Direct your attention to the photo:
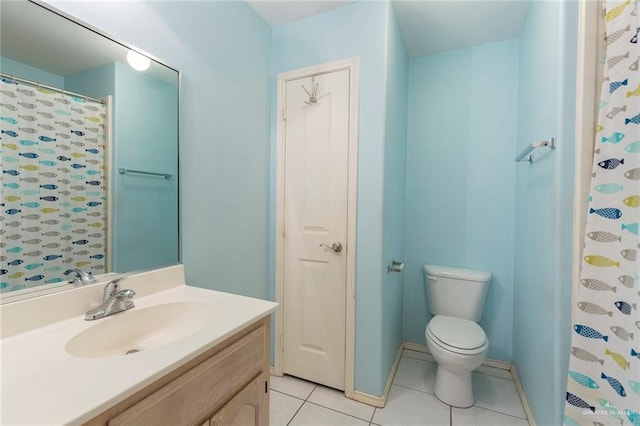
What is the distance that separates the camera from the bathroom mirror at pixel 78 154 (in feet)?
2.84

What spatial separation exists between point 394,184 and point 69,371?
182 centimetres

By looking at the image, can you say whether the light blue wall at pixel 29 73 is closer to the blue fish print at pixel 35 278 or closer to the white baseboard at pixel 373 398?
the blue fish print at pixel 35 278

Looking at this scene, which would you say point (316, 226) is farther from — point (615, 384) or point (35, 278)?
point (615, 384)

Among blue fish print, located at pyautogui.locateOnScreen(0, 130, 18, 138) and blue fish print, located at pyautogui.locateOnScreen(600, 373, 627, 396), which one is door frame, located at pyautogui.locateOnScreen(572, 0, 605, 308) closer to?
blue fish print, located at pyautogui.locateOnScreen(600, 373, 627, 396)

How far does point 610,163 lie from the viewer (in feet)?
3.06

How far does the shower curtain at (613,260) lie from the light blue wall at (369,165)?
0.90 m

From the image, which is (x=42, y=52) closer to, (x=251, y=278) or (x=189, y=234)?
(x=189, y=234)

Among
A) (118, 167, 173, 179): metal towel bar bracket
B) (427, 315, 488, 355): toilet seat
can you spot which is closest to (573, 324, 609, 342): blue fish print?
(427, 315, 488, 355): toilet seat

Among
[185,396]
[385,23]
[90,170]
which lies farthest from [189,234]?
[385,23]

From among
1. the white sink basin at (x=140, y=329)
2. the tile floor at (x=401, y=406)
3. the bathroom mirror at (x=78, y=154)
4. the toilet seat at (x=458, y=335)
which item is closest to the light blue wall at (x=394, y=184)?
the tile floor at (x=401, y=406)

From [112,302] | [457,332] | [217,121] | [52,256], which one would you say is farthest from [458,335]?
[52,256]

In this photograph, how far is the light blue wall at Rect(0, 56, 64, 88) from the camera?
84 centimetres

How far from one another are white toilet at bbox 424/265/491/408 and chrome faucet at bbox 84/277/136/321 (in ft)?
5.45

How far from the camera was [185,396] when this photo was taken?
76cm
